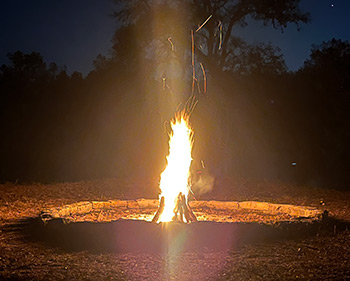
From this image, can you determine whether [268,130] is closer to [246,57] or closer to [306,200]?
[246,57]

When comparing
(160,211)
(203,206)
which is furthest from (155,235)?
(203,206)

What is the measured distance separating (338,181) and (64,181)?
8.81 meters

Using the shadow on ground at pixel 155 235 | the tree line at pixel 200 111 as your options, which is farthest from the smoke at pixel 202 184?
the shadow on ground at pixel 155 235

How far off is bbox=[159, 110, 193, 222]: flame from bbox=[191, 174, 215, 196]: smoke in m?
3.70

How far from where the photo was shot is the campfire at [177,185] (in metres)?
7.72

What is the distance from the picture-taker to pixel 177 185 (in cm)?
816

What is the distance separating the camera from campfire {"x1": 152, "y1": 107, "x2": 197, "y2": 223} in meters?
7.72

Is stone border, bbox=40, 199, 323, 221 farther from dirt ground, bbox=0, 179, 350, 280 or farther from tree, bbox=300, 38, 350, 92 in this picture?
tree, bbox=300, 38, 350, 92

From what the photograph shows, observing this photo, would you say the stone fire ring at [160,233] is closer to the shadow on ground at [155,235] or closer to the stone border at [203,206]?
the shadow on ground at [155,235]

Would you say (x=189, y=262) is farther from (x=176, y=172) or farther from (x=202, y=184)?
(x=202, y=184)

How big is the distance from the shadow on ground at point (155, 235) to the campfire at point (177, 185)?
117 cm

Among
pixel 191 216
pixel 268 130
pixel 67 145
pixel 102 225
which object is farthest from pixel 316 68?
pixel 102 225

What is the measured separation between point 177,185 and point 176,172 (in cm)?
31

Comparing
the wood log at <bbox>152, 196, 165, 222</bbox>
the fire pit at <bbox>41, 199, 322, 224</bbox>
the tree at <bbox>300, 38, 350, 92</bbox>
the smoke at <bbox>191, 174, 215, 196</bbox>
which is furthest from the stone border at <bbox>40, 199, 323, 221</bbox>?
the tree at <bbox>300, 38, 350, 92</bbox>
